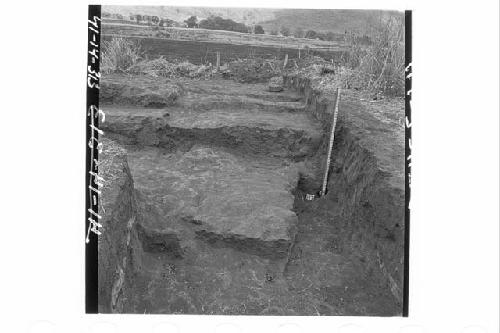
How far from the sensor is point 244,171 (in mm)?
3725

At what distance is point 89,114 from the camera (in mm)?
2252

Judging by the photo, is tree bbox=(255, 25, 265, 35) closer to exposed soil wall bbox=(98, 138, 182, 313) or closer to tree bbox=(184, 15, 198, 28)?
tree bbox=(184, 15, 198, 28)

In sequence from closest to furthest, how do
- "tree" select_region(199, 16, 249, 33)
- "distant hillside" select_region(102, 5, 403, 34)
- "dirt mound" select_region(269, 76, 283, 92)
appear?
"distant hillside" select_region(102, 5, 403, 34) → "tree" select_region(199, 16, 249, 33) → "dirt mound" select_region(269, 76, 283, 92)

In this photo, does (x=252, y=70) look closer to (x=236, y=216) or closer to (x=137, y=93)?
(x=137, y=93)

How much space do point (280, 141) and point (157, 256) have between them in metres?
1.85

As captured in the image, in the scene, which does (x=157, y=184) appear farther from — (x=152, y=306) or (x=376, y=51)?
(x=376, y=51)

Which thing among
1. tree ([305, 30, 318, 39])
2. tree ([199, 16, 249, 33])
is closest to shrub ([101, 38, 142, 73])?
tree ([199, 16, 249, 33])

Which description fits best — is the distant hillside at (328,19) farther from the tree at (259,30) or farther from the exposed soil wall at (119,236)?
the exposed soil wall at (119,236)

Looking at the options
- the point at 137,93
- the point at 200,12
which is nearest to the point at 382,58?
the point at 200,12

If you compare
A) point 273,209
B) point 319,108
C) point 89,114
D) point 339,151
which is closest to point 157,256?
point 273,209

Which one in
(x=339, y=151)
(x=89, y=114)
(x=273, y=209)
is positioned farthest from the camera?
(x=339, y=151)

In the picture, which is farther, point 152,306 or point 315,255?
point 315,255

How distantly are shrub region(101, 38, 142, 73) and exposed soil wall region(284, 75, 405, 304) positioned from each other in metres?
1.72

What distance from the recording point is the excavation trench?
244 centimetres
